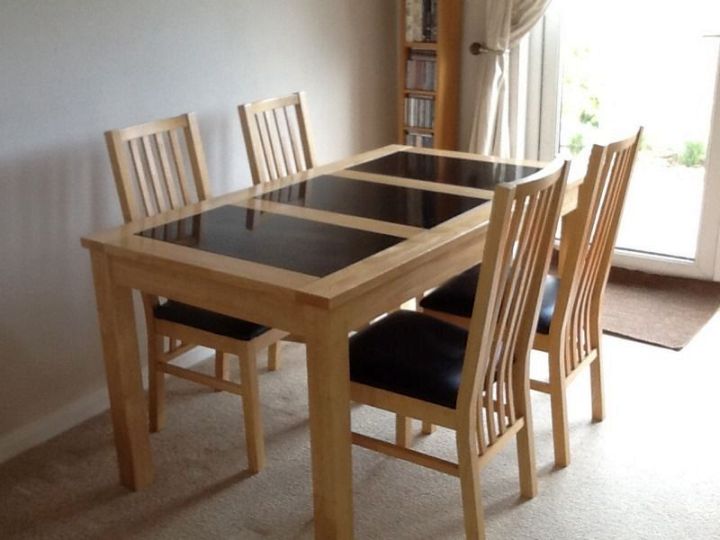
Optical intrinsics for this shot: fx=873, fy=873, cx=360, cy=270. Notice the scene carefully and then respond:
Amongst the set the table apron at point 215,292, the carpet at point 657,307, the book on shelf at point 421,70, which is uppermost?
the book on shelf at point 421,70

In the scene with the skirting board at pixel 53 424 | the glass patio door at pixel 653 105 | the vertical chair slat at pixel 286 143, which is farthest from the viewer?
the glass patio door at pixel 653 105

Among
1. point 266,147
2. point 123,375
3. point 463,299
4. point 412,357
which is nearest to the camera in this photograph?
point 412,357

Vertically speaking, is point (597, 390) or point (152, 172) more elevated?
point (152, 172)

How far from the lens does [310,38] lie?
3.65 metres

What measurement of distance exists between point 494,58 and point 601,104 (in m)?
0.60

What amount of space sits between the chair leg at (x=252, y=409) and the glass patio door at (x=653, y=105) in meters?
2.05

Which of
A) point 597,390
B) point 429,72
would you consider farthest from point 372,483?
point 429,72

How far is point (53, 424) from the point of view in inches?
112

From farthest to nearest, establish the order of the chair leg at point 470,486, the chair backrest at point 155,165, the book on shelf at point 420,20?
the book on shelf at point 420,20 → the chair backrest at point 155,165 → the chair leg at point 470,486

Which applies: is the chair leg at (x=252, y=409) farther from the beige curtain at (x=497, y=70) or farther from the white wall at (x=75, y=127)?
the beige curtain at (x=497, y=70)

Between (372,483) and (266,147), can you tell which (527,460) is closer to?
(372,483)

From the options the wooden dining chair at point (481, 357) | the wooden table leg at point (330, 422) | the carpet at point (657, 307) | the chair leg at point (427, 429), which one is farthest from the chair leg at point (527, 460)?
the carpet at point (657, 307)

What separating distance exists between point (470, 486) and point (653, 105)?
2490 millimetres

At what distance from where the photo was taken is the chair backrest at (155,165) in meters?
2.62
